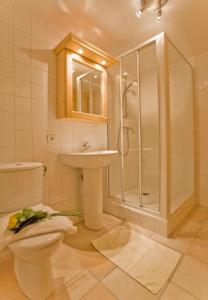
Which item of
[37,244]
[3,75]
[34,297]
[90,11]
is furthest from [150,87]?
[34,297]

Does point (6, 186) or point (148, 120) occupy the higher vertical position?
point (148, 120)

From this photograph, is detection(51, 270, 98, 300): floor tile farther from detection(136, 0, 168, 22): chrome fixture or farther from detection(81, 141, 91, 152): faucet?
detection(136, 0, 168, 22): chrome fixture

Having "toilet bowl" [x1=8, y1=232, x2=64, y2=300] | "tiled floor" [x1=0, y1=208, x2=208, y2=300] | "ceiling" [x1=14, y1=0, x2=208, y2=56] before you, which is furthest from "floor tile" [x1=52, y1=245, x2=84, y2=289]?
"ceiling" [x1=14, y1=0, x2=208, y2=56]

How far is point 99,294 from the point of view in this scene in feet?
3.24

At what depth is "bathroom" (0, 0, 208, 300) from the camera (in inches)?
45.9

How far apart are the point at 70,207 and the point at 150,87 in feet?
5.52

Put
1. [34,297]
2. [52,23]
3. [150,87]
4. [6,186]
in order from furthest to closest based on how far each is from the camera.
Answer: [150,87]
[52,23]
[6,186]
[34,297]

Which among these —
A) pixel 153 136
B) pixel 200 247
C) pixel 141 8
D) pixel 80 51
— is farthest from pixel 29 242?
pixel 141 8

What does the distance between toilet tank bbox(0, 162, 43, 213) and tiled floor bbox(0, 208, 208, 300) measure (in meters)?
0.50

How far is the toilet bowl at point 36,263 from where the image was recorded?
855mm

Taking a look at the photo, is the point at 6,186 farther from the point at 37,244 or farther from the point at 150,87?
the point at 150,87

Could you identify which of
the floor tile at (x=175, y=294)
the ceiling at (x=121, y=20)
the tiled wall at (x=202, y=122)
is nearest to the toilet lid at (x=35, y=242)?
the floor tile at (x=175, y=294)

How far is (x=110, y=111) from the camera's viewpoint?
218 cm

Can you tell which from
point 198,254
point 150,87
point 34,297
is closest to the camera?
point 34,297
